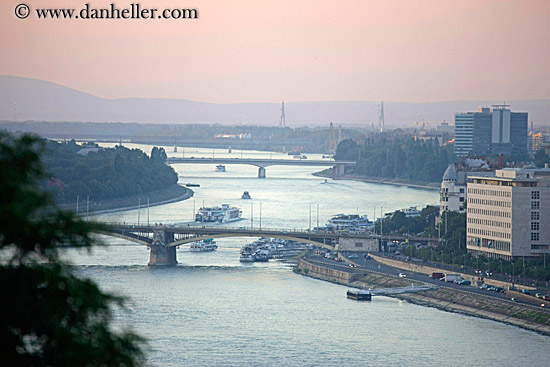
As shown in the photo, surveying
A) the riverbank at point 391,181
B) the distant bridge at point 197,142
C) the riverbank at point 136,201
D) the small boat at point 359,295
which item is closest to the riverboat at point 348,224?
the small boat at point 359,295

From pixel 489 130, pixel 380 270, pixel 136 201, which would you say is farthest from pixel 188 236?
pixel 489 130

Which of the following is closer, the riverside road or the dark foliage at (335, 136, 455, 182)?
the riverside road

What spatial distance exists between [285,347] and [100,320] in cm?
793

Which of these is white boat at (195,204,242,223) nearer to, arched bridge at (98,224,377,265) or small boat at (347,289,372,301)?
arched bridge at (98,224,377,265)

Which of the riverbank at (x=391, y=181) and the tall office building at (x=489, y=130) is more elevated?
the tall office building at (x=489, y=130)

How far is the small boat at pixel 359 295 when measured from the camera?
50.1ft

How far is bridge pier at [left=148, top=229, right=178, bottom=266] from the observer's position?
61.1 ft

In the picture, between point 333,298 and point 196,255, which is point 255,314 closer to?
point 333,298

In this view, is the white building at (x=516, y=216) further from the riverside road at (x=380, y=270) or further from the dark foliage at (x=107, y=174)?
the dark foliage at (x=107, y=174)

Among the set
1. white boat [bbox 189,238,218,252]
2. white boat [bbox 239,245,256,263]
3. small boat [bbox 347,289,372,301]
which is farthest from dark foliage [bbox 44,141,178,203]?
small boat [bbox 347,289,372,301]

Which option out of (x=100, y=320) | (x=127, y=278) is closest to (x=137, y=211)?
(x=127, y=278)

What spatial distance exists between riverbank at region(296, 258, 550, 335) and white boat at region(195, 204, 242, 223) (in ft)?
23.5

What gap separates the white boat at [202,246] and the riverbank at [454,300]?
3.04 m

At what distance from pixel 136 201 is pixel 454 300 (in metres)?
18.7
